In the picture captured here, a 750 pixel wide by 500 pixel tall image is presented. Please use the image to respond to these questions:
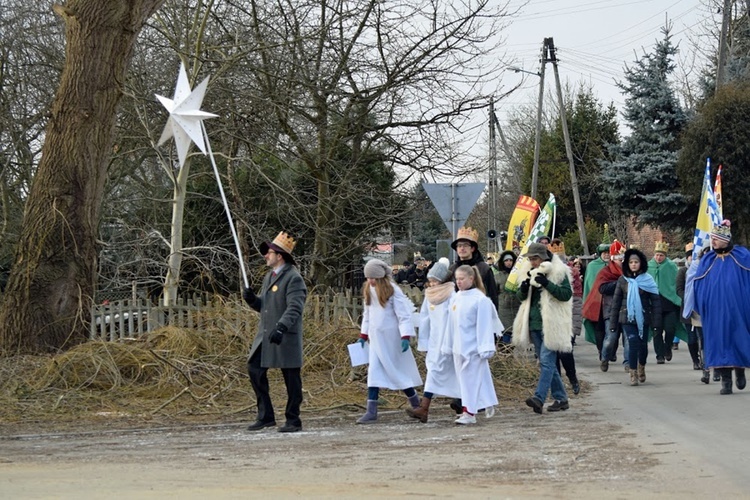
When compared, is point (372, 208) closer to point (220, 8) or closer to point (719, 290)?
point (220, 8)

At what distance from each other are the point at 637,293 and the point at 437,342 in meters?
4.04

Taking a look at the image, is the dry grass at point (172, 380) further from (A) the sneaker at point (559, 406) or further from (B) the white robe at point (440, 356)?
(B) the white robe at point (440, 356)

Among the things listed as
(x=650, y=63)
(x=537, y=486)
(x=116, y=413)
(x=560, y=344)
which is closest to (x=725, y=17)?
(x=650, y=63)

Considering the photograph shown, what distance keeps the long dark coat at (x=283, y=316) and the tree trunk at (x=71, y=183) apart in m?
4.05

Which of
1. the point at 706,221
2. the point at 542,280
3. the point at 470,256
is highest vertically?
the point at 706,221

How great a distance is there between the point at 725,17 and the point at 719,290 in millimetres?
19827

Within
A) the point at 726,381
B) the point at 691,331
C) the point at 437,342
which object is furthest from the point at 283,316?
the point at 691,331

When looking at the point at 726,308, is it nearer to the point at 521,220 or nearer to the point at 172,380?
the point at 172,380

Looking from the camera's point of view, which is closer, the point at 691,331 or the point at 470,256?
the point at 470,256

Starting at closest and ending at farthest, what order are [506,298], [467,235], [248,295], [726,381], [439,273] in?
1. [248,295]
2. [439,273]
3. [467,235]
4. [726,381]
5. [506,298]

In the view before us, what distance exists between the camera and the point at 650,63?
36.6 metres

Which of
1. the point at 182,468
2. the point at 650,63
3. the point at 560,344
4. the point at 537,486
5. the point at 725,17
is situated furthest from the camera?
the point at 650,63

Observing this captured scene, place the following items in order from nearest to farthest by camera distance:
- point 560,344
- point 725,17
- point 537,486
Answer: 1. point 537,486
2. point 560,344
3. point 725,17

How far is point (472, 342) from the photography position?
10.9m
